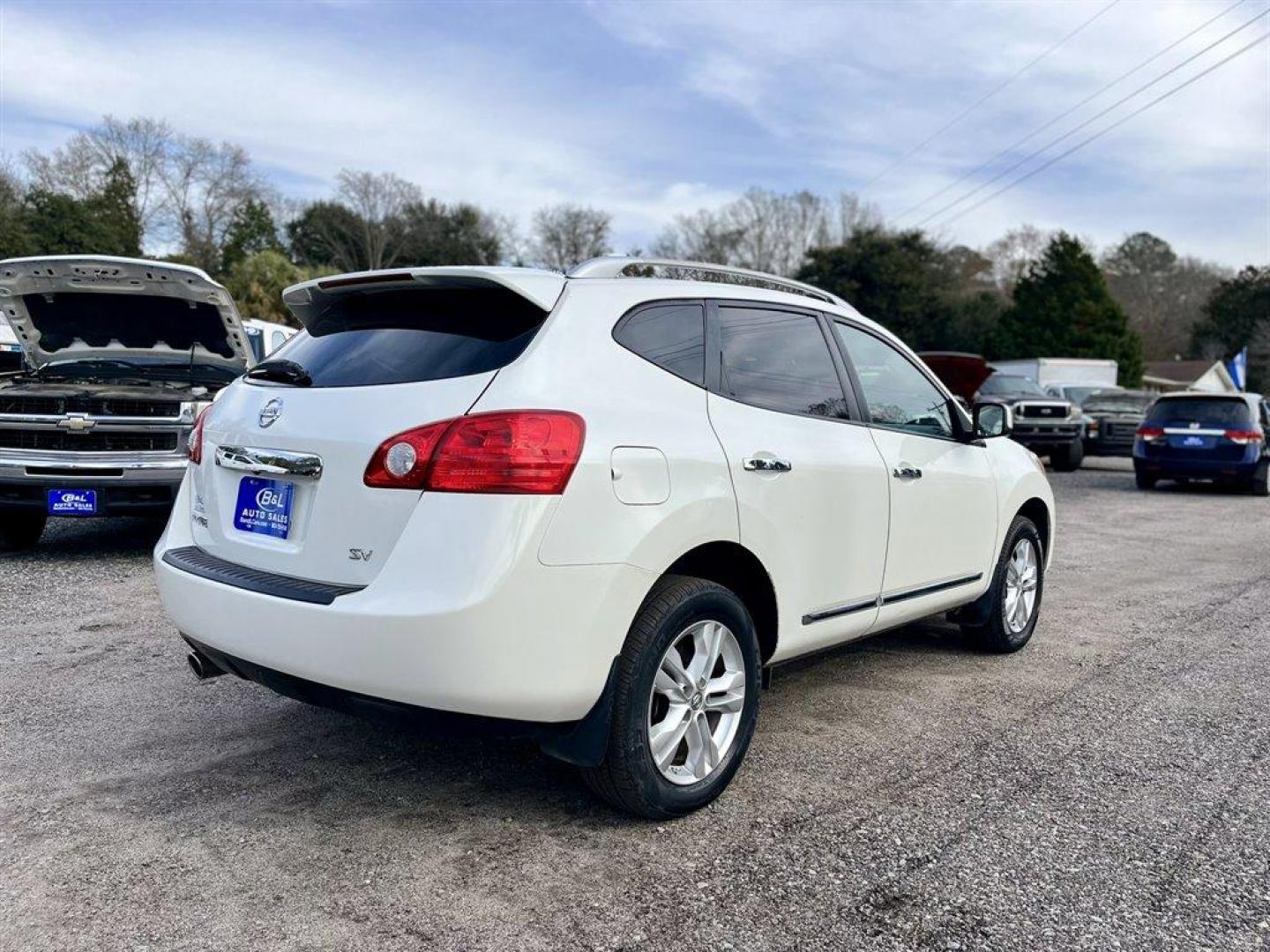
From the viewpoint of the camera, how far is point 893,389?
14.9 ft

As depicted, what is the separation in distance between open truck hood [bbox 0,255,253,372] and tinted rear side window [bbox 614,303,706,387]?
5044mm

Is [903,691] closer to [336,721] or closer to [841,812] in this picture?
[841,812]

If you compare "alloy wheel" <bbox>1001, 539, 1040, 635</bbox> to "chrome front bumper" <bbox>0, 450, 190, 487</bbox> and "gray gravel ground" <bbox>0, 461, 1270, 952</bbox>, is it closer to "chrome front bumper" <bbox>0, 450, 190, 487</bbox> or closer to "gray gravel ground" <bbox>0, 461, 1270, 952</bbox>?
"gray gravel ground" <bbox>0, 461, 1270, 952</bbox>

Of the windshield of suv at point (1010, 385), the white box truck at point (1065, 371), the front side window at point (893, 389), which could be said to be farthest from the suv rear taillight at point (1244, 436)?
the front side window at point (893, 389)

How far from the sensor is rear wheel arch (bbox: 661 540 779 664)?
3293mm

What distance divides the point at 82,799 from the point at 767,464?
2.48 m

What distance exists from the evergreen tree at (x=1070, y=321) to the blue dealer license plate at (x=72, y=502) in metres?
45.0

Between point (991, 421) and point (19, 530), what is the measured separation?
6.87m

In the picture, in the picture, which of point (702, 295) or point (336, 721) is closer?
point (702, 295)

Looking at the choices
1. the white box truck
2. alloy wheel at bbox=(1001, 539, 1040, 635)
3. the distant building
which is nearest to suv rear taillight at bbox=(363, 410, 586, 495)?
alloy wheel at bbox=(1001, 539, 1040, 635)

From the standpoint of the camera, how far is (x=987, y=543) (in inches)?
198

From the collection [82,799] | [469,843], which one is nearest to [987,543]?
[469,843]

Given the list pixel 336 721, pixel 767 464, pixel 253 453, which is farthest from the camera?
pixel 336 721

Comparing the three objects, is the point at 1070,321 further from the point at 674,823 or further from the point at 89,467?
the point at 674,823
